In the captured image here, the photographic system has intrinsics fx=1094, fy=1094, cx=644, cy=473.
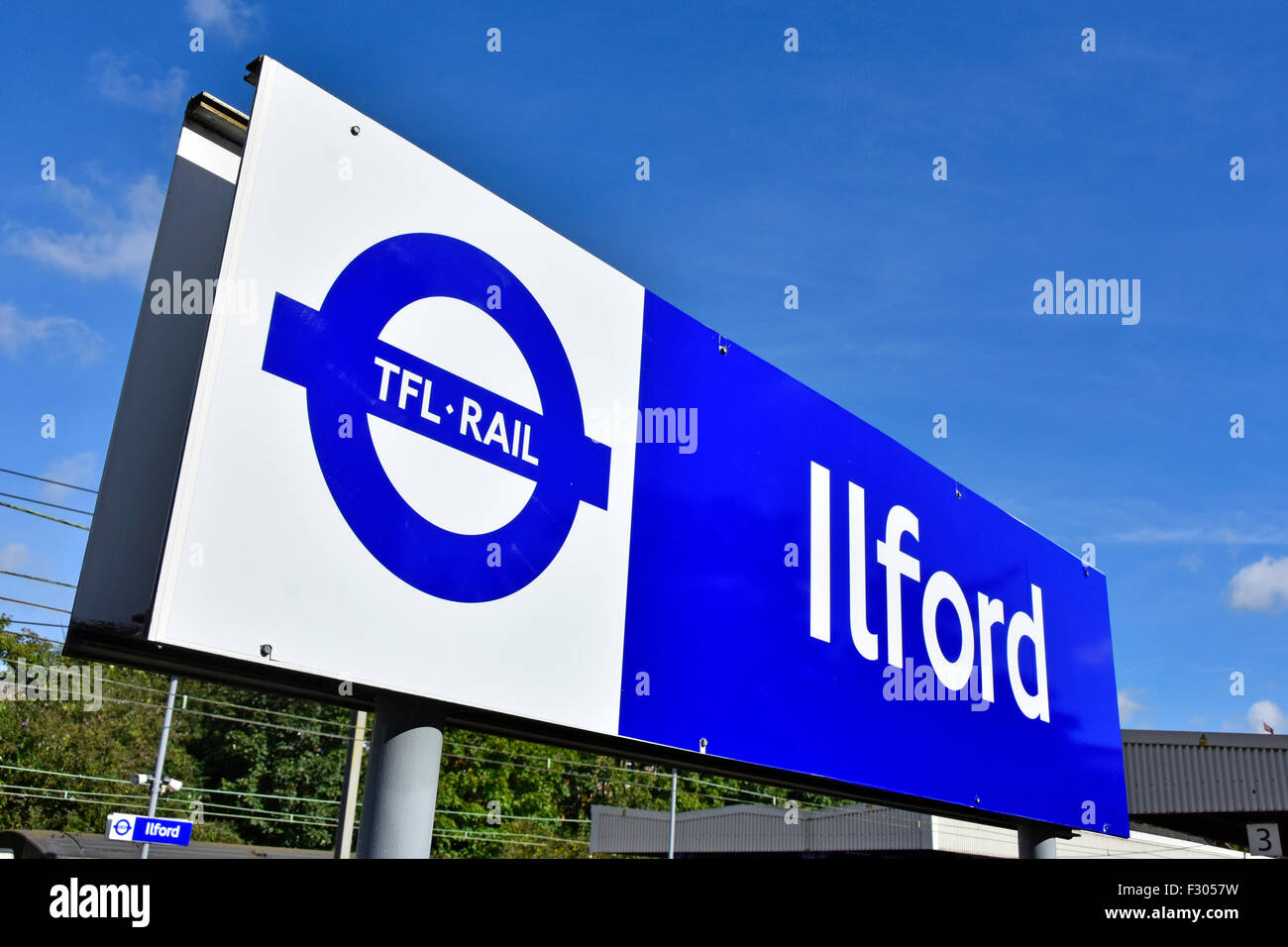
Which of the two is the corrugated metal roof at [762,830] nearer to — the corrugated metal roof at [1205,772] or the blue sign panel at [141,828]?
the corrugated metal roof at [1205,772]

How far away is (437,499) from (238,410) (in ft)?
2.22

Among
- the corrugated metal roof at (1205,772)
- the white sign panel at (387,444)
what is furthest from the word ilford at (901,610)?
the corrugated metal roof at (1205,772)

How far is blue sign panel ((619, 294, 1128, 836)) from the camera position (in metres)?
4.10

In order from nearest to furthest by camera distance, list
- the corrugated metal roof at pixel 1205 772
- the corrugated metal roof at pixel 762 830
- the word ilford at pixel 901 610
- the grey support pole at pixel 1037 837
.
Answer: the word ilford at pixel 901 610
the grey support pole at pixel 1037 837
the corrugated metal roof at pixel 1205 772
the corrugated metal roof at pixel 762 830

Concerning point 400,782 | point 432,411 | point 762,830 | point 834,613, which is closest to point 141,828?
point 834,613

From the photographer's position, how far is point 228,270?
2832mm

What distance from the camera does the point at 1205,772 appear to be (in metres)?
22.3

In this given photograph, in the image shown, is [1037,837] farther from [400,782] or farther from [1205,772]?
[1205,772]

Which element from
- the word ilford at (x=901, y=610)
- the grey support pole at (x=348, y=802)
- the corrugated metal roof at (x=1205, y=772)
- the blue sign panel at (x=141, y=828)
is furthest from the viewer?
the corrugated metal roof at (x=1205, y=772)

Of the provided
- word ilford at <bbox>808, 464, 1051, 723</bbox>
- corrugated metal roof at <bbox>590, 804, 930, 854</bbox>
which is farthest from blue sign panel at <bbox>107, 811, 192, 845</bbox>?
corrugated metal roof at <bbox>590, 804, 930, 854</bbox>

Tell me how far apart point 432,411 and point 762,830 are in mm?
28987

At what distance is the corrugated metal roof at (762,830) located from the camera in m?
28.6

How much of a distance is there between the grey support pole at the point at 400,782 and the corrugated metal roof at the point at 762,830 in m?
24.6
